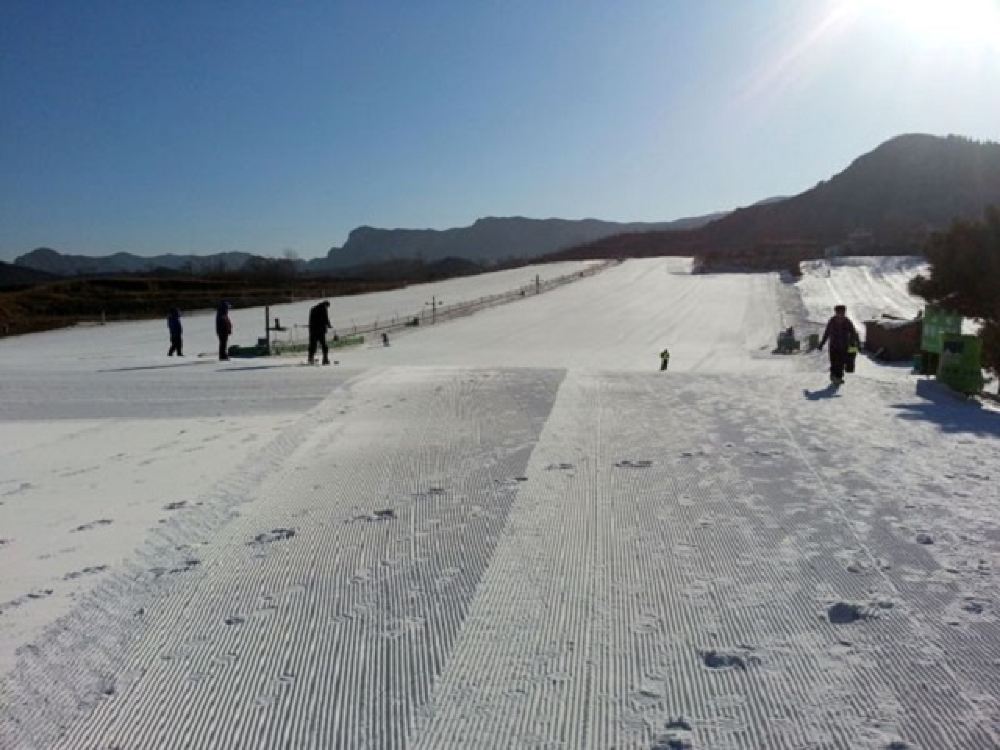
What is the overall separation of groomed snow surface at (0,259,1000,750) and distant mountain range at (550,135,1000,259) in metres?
106

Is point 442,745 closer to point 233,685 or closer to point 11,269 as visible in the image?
point 233,685

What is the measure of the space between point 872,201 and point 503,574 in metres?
142

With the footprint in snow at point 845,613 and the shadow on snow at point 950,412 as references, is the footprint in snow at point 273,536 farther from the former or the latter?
the shadow on snow at point 950,412

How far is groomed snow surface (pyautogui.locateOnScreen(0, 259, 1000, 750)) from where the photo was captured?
3.08 metres

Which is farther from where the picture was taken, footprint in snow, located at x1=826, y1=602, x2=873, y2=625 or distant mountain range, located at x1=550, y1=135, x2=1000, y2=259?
distant mountain range, located at x1=550, y1=135, x2=1000, y2=259

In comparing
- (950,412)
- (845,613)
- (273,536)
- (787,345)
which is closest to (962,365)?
(950,412)

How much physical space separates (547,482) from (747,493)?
1390 millimetres

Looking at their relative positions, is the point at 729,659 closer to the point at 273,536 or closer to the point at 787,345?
the point at 273,536

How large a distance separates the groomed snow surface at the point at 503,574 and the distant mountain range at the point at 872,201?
10586 cm

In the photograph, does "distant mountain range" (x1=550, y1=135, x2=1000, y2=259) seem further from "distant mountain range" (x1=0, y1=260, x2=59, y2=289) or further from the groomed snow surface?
the groomed snow surface

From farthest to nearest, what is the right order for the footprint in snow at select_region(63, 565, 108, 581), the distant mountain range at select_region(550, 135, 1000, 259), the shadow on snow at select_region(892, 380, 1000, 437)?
the distant mountain range at select_region(550, 135, 1000, 259), the shadow on snow at select_region(892, 380, 1000, 437), the footprint in snow at select_region(63, 565, 108, 581)

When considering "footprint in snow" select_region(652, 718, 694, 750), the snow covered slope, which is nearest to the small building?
the snow covered slope

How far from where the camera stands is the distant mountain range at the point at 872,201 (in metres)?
121

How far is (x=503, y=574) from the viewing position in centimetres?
429
